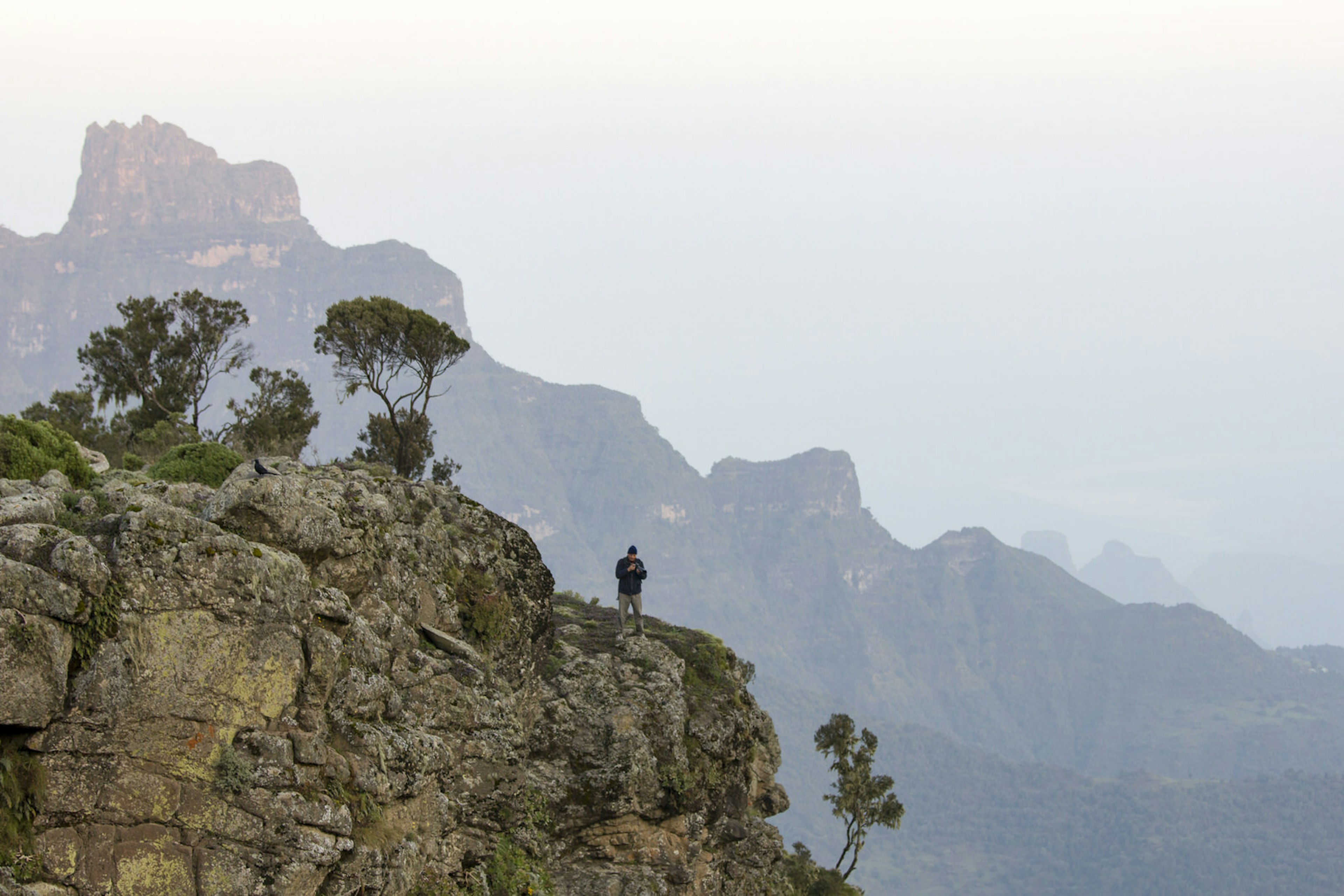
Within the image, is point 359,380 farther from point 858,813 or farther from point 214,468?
point 858,813

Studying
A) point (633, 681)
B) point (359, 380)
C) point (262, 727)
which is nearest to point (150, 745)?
point (262, 727)

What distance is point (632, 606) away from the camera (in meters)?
31.3

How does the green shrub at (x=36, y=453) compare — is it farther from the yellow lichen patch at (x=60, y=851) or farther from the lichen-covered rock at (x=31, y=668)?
the yellow lichen patch at (x=60, y=851)

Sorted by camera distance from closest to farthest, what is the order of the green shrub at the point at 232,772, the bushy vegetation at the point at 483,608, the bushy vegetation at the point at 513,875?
the green shrub at the point at 232,772
the bushy vegetation at the point at 513,875
the bushy vegetation at the point at 483,608

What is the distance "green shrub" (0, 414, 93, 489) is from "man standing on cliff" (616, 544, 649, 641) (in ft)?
49.2

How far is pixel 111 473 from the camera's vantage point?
93.2 feet

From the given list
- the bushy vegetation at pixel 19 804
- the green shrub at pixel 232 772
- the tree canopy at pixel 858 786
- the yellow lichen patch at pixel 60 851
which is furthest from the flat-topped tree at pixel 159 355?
the tree canopy at pixel 858 786

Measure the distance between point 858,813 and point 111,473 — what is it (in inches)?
1835

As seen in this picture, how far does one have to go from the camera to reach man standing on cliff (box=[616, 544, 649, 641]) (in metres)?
28.8

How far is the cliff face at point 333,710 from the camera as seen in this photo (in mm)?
14570

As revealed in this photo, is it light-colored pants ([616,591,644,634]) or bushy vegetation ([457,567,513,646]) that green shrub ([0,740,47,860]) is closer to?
bushy vegetation ([457,567,513,646])

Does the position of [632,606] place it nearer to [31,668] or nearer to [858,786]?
[31,668]

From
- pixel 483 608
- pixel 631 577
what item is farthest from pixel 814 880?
pixel 483 608

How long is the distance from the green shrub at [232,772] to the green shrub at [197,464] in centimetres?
1526
